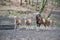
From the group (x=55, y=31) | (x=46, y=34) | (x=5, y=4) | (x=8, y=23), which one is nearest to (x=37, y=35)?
(x=46, y=34)

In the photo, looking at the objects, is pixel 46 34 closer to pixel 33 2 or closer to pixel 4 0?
pixel 33 2

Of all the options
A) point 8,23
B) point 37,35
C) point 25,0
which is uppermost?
point 25,0

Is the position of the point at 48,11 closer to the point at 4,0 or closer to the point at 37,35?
the point at 37,35

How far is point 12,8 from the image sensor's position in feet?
6.81

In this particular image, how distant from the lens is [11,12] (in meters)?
2.07

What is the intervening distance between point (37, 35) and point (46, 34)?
13 cm

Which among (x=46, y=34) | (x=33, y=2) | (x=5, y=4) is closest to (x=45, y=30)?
(x=46, y=34)

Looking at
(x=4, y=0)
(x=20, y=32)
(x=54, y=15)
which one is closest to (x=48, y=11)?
(x=54, y=15)

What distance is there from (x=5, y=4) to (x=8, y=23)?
0.85ft

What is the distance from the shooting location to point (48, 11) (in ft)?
6.98

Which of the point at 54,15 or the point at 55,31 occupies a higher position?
the point at 54,15

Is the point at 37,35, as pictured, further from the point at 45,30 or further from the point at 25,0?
the point at 25,0

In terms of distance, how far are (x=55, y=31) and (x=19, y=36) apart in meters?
0.51

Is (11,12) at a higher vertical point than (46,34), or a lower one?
higher
